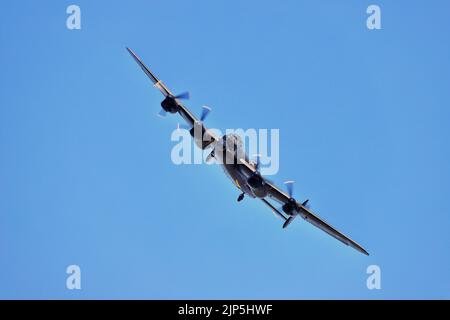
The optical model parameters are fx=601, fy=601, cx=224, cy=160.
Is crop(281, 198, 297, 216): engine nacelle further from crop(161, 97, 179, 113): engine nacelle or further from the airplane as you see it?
crop(161, 97, 179, 113): engine nacelle

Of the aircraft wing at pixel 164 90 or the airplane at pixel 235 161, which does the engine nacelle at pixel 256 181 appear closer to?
the airplane at pixel 235 161

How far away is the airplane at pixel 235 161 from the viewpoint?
38.8 metres

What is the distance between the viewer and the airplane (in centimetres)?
3878

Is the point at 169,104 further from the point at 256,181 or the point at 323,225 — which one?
the point at 323,225

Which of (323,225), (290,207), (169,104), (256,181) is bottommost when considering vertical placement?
(323,225)

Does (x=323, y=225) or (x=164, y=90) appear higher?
(x=164, y=90)

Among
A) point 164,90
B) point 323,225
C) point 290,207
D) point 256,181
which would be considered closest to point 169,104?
point 164,90

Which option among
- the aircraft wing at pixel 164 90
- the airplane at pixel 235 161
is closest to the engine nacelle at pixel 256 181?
the airplane at pixel 235 161

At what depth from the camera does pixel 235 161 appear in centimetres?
3881
